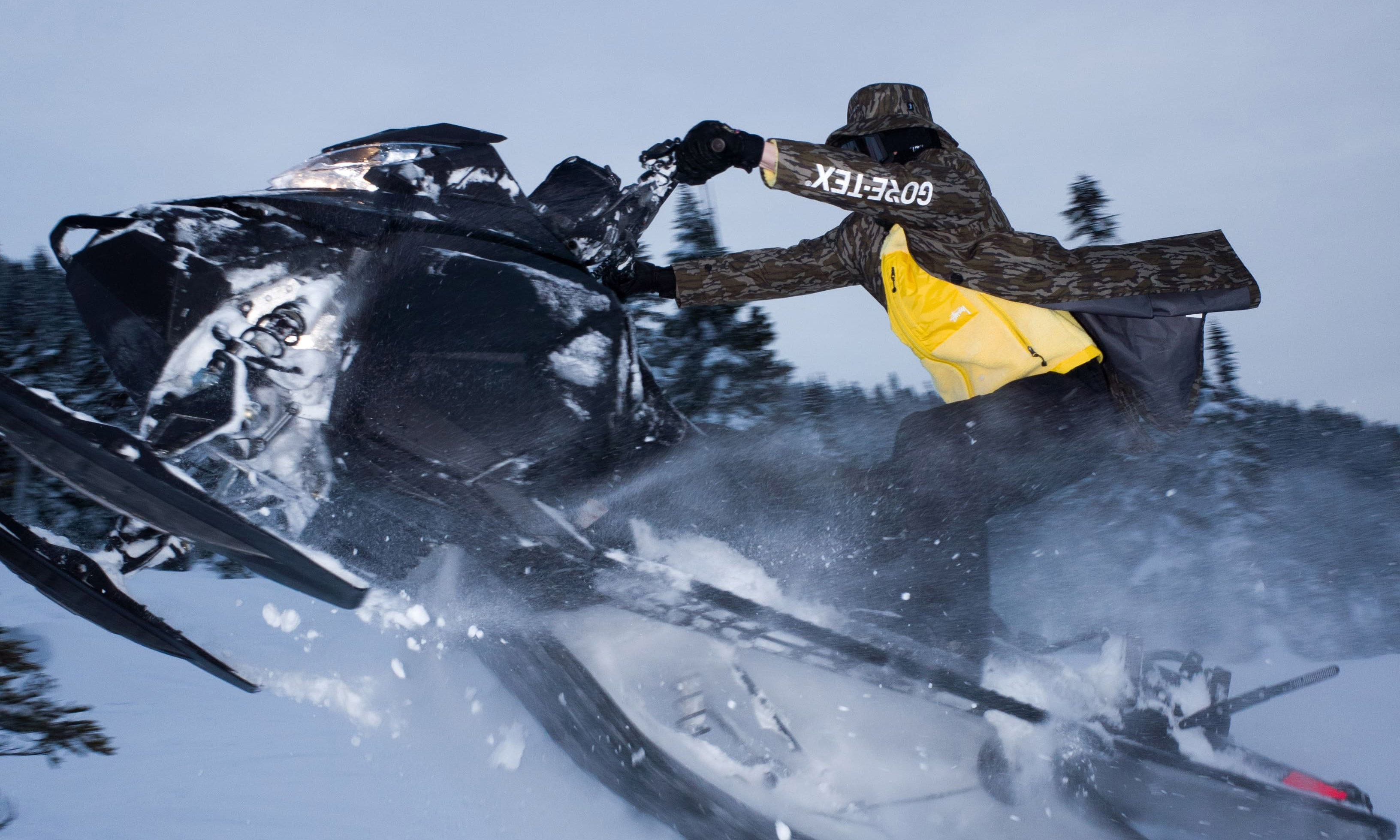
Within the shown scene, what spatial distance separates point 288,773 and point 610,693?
32.8 inches

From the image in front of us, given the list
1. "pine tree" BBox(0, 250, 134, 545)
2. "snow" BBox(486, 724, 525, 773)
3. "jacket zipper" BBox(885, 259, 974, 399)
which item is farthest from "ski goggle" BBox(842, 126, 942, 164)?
"pine tree" BBox(0, 250, 134, 545)

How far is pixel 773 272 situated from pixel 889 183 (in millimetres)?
582

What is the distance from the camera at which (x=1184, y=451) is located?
277 cm

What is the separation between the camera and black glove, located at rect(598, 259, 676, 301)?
2.20m

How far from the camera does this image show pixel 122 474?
1533mm

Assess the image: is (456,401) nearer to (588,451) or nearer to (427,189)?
(588,451)

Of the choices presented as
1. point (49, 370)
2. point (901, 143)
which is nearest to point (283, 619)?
point (49, 370)

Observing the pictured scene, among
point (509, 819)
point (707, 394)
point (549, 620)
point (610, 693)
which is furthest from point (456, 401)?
point (707, 394)

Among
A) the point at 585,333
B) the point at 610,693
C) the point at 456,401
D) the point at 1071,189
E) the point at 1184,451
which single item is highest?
the point at 1071,189

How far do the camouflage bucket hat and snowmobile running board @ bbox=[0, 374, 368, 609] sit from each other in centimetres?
155

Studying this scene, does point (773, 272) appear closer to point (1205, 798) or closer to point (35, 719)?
point (1205, 798)

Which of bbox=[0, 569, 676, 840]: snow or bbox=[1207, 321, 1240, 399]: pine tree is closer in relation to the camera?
bbox=[0, 569, 676, 840]: snow

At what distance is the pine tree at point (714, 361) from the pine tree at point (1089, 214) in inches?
171

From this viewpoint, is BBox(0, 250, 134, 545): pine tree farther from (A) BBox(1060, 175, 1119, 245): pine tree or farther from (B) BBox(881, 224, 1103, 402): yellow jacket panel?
(A) BBox(1060, 175, 1119, 245): pine tree
